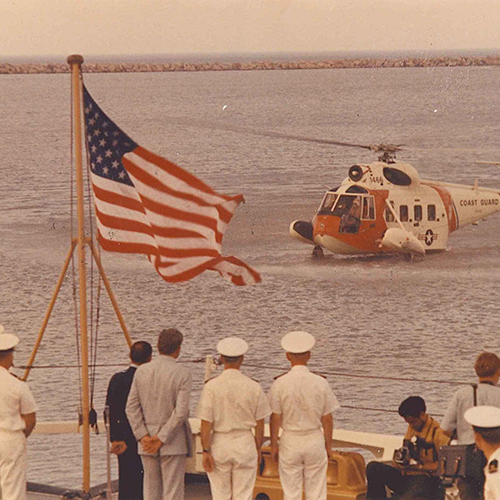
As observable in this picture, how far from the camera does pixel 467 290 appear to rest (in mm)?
47312

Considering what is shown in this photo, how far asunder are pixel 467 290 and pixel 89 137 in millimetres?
37753

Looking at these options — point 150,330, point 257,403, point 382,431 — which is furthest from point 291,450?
point 150,330

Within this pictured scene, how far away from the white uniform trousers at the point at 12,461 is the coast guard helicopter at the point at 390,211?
30.0m

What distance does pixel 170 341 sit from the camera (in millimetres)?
8695

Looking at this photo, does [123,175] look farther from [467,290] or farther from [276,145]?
[276,145]

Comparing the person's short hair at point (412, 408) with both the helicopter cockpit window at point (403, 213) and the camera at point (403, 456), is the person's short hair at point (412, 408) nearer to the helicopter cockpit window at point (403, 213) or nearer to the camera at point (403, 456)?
the camera at point (403, 456)

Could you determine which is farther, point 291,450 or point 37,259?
point 37,259

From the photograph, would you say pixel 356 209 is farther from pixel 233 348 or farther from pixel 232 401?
pixel 233 348

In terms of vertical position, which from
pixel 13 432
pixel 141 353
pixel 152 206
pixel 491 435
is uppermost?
pixel 152 206

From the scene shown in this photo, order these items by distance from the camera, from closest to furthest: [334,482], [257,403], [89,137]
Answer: [257,403], [334,482], [89,137]

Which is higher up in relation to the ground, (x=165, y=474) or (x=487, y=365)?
(x=487, y=365)

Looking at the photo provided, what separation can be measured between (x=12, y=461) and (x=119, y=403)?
0.86 m

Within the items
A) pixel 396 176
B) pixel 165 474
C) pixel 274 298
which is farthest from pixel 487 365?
pixel 274 298

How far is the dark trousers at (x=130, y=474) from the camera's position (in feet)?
31.2
